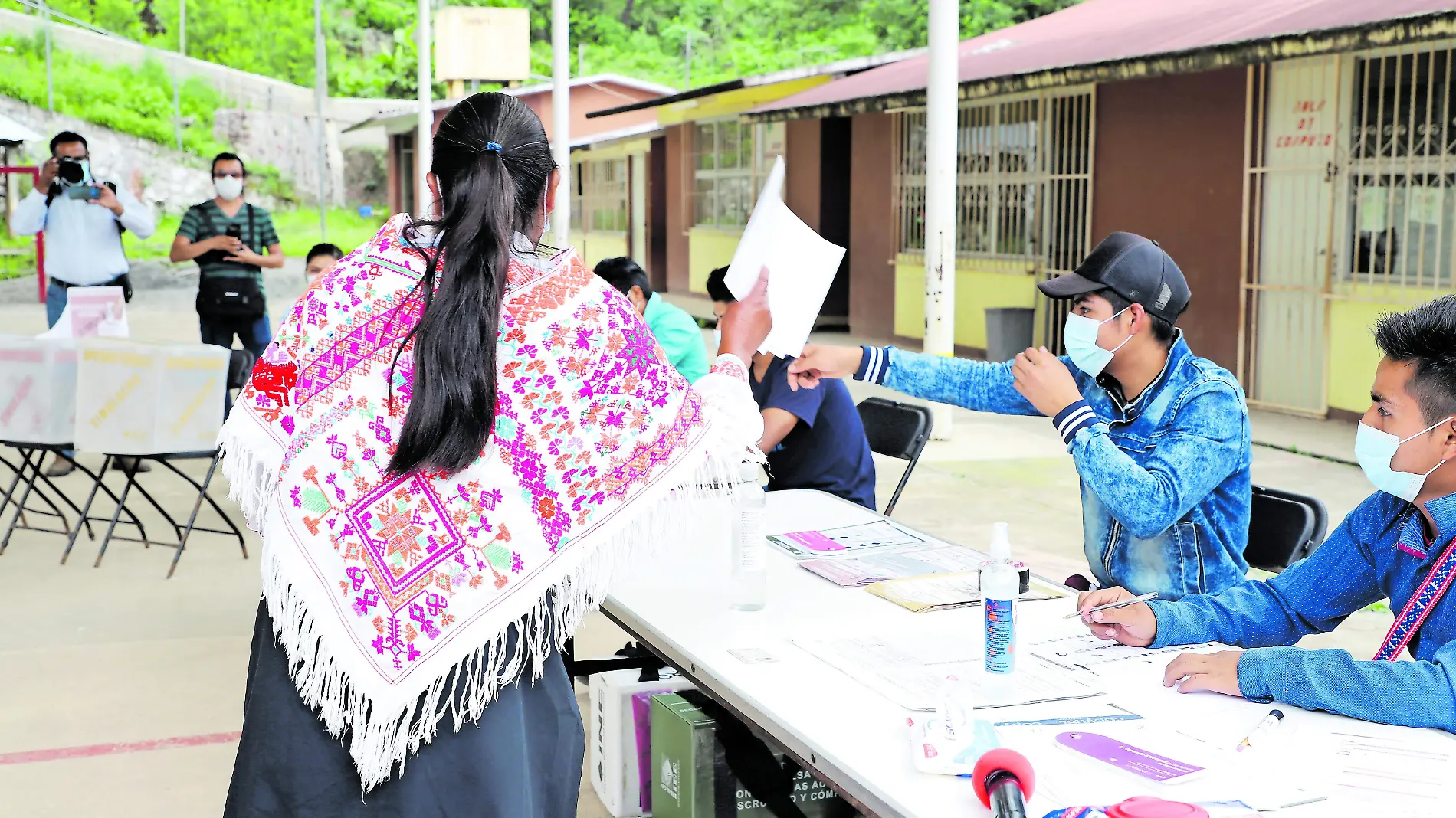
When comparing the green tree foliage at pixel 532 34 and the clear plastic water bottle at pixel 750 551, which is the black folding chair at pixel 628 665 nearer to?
the clear plastic water bottle at pixel 750 551

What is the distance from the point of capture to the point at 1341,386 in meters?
8.57

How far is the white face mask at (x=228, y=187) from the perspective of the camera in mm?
7086

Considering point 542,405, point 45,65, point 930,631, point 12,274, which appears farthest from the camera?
point 45,65

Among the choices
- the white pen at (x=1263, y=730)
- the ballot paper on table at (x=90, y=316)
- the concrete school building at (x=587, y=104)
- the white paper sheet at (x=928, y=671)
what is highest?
the concrete school building at (x=587, y=104)

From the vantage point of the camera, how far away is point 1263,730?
1.89 m

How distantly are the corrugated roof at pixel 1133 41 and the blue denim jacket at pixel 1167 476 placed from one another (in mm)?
4634

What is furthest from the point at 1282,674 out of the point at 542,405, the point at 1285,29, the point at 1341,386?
the point at 1341,386

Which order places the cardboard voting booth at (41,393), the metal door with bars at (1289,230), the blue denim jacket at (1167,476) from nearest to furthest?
the blue denim jacket at (1167,476)
the cardboard voting booth at (41,393)
the metal door with bars at (1289,230)

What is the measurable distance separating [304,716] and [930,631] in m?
1.08

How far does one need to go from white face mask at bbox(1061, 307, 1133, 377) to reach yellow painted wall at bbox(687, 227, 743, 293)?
14.8 metres

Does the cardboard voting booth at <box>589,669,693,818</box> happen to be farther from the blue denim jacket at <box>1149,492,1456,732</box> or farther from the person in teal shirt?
the person in teal shirt

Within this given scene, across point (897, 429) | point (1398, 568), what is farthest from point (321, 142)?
point (1398, 568)

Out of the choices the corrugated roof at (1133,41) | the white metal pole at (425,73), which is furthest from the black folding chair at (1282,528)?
the white metal pole at (425,73)

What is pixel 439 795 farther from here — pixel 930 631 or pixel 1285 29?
pixel 1285 29
